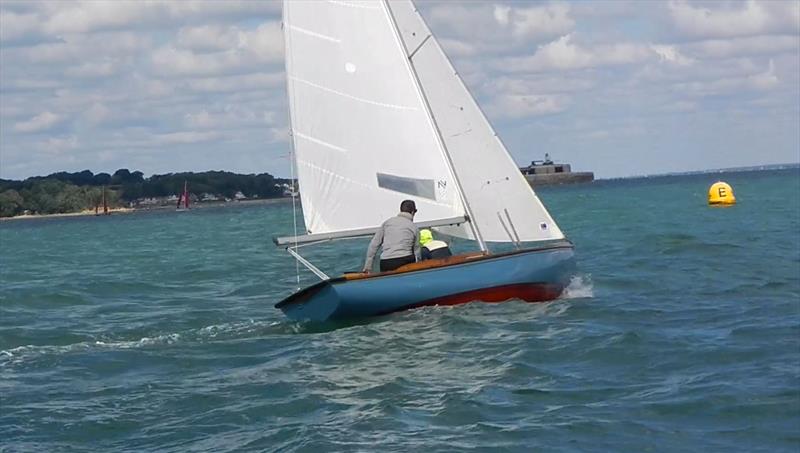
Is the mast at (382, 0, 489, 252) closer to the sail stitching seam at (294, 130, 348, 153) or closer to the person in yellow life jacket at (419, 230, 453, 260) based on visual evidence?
the person in yellow life jacket at (419, 230, 453, 260)

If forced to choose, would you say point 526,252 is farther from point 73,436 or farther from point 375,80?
point 73,436

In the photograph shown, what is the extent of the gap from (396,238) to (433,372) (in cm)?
360

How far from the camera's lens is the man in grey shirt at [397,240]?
54.7 ft

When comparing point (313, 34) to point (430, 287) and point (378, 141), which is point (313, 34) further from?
point (430, 287)

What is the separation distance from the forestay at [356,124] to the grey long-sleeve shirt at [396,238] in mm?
1320

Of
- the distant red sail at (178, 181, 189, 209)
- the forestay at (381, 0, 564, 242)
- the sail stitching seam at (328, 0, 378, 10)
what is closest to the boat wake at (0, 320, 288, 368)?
the forestay at (381, 0, 564, 242)

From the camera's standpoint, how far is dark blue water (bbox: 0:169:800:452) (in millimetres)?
10602

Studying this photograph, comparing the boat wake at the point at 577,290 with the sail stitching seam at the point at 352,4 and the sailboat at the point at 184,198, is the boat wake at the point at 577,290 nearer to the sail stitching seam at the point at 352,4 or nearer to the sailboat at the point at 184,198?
the sail stitching seam at the point at 352,4

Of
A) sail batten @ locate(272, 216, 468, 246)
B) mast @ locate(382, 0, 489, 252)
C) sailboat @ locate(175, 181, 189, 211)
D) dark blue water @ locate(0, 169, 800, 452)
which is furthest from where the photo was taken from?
sailboat @ locate(175, 181, 189, 211)

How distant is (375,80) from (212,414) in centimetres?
760

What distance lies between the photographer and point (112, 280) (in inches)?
1184

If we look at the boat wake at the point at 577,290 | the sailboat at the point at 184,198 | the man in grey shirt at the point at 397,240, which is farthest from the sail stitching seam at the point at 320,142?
the sailboat at the point at 184,198

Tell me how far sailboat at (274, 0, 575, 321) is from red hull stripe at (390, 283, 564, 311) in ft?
1.54

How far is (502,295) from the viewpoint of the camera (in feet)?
55.5
